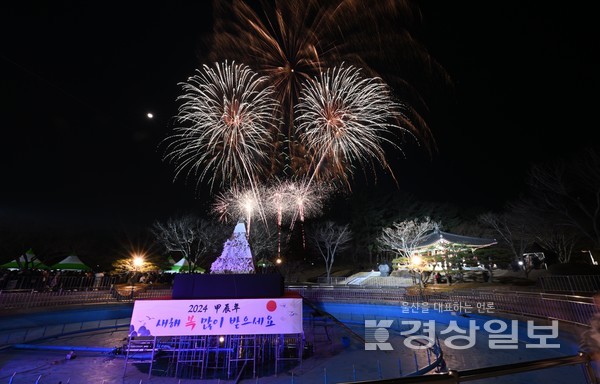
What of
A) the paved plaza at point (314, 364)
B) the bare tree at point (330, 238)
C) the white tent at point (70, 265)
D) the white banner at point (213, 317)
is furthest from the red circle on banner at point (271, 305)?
the bare tree at point (330, 238)

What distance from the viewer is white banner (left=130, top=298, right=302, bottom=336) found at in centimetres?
1136

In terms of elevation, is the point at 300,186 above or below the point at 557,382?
above

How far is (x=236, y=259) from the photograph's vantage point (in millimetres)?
28859


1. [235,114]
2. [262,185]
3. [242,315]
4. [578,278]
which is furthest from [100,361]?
[578,278]

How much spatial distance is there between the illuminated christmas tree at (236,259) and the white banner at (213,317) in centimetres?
1718

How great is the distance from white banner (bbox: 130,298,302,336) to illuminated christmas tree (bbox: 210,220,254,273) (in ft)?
56.3

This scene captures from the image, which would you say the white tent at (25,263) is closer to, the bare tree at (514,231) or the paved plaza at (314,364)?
the paved plaza at (314,364)

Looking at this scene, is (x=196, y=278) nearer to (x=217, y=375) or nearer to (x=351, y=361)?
(x=217, y=375)

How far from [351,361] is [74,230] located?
55.4 meters

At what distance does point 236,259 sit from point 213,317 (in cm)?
1749

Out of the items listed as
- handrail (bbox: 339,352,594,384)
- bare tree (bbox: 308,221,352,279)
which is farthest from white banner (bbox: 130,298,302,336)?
bare tree (bbox: 308,221,352,279)

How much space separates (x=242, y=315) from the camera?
11.7m

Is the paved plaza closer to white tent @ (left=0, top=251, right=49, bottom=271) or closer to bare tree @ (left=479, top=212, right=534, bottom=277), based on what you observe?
bare tree @ (left=479, top=212, right=534, bottom=277)

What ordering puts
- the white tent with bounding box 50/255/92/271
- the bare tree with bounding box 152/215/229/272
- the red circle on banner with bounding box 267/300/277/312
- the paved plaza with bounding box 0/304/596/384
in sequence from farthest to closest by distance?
the bare tree with bounding box 152/215/229/272, the white tent with bounding box 50/255/92/271, the red circle on banner with bounding box 267/300/277/312, the paved plaza with bounding box 0/304/596/384
